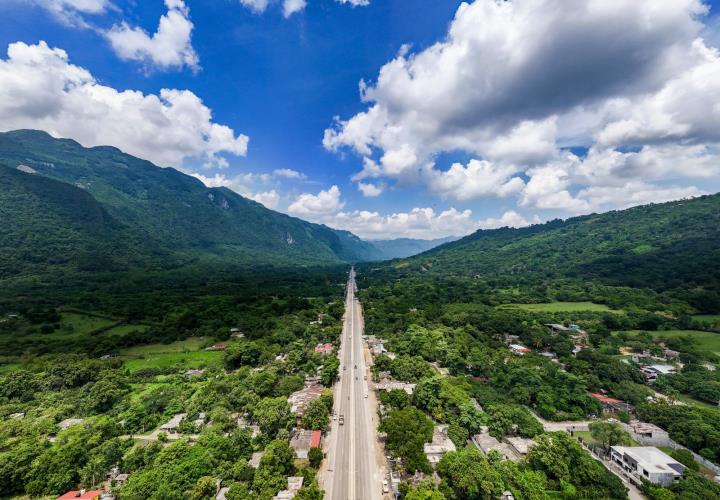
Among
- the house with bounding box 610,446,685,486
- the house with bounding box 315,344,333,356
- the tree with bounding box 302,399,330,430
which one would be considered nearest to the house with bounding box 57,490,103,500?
the tree with bounding box 302,399,330,430

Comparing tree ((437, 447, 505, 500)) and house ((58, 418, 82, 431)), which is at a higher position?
tree ((437, 447, 505, 500))

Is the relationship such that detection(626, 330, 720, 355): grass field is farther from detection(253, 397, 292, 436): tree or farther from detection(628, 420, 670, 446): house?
detection(253, 397, 292, 436): tree

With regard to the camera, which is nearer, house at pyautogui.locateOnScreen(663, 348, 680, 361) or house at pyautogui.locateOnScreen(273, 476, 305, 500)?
house at pyautogui.locateOnScreen(273, 476, 305, 500)

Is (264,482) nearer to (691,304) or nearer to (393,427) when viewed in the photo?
(393,427)

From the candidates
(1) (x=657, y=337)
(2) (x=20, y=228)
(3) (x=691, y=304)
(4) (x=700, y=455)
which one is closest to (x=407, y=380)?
(4) (x=700, y=455)

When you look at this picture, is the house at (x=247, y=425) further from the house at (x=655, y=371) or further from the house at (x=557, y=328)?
the house at (x=557, y=328)
